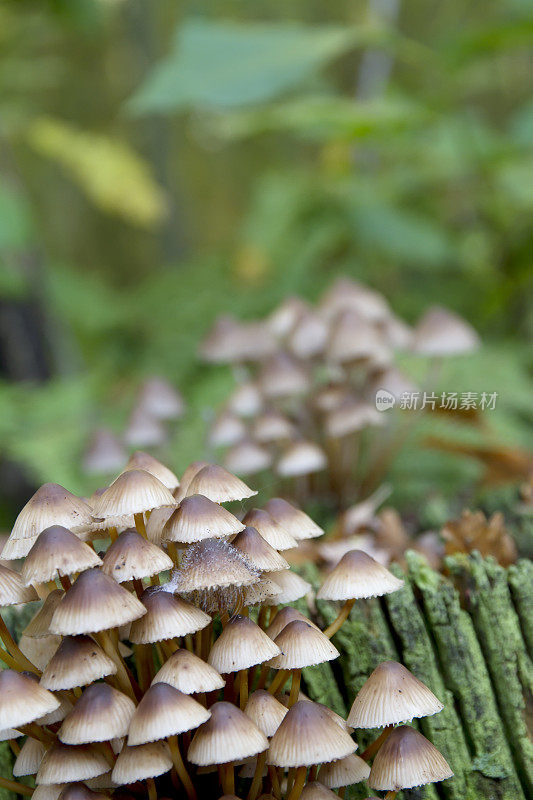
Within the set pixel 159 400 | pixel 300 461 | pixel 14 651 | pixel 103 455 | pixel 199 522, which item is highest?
pixel 159 400

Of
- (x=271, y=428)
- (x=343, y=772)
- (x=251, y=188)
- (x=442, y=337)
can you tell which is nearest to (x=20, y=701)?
(x=343, y=772)

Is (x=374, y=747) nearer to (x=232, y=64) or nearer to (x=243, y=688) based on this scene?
(x=243, y=688)

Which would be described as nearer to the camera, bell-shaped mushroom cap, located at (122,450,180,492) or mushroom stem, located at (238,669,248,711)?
mushroom stem, located at (238,669,248,711)

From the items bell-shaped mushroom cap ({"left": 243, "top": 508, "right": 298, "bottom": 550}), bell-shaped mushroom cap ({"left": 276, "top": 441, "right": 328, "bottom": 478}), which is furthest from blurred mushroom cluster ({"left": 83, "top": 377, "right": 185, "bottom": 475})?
bell-shaped mushroom cap ({"left": 243, "top": 508, "right": 298, "bottom": 550})

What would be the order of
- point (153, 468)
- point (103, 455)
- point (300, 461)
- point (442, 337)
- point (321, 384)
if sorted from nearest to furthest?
point (153, 468)
point (300, 461)
point (442, 337)
point (103, 455)
point (321, 384)

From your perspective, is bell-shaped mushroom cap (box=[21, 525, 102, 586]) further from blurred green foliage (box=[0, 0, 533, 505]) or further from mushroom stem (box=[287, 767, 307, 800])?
blurred green foliage (box=[0, 0, 533, 505])

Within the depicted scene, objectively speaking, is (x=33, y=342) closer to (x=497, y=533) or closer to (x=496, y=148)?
(x=496, y=148)
